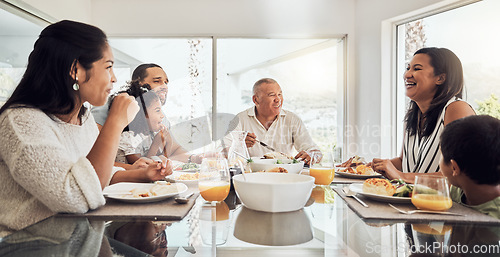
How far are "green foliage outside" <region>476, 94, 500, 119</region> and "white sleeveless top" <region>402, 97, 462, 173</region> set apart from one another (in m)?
1.05

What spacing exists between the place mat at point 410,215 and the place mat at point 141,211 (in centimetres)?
51

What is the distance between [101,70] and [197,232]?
2.44 feet

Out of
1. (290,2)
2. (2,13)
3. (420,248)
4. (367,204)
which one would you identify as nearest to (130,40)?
(2,13)

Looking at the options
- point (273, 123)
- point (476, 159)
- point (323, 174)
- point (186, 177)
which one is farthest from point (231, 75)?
point (476, 159)

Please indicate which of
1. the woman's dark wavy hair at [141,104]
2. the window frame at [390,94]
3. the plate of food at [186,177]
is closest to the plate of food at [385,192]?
the plate of food at [186,177]

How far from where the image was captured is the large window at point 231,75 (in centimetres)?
425

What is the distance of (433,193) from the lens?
40.5 inches

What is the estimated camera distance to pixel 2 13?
2910 mm

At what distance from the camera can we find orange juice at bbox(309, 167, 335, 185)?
5.03 feet

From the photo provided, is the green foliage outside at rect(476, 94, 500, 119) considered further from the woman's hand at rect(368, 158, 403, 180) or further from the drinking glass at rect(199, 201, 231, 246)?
the drinking glass at rect(199, 201, 231, 246)

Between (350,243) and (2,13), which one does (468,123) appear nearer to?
(350,243)

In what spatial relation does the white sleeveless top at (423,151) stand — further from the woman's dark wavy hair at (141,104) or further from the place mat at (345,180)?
the woman's dark wavy hair at (141,104)

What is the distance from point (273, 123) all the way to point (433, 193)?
2.45 meters

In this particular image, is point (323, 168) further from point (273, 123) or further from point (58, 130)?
point (273, 123)
